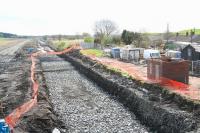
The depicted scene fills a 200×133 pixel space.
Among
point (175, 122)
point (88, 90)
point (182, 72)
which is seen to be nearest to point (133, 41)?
point (88, 90)

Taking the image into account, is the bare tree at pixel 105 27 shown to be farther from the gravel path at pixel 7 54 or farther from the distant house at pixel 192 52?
the distant house at pixel 192 52

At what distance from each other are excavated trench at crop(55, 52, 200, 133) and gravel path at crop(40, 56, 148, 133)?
60 centimetres

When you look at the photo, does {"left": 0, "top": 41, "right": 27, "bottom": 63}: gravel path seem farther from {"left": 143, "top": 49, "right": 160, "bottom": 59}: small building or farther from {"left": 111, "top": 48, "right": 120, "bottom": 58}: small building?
{"left": 143, "top": 49, "right": 160, "bottom": 59}: small building

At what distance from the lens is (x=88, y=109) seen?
26750 millimetres

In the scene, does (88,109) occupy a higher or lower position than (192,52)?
lower

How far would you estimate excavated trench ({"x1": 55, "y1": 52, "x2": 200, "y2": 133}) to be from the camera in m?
Answer: 19.1

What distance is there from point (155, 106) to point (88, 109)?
595cm

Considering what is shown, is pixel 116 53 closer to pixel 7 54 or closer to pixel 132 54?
pixel 132 54

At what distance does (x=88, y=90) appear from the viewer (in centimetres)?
3469

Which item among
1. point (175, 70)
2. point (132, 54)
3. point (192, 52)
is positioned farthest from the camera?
point (132, 54)

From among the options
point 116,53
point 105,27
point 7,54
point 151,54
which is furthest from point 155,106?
point 105,27

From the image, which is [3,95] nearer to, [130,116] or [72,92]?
[72,92]

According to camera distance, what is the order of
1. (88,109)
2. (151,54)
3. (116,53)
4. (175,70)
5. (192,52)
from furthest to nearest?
1. (116,53)
2. (151,54)
3. (192,52)
4. (175,70)
5. (88,109)

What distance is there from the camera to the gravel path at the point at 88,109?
22.0m
